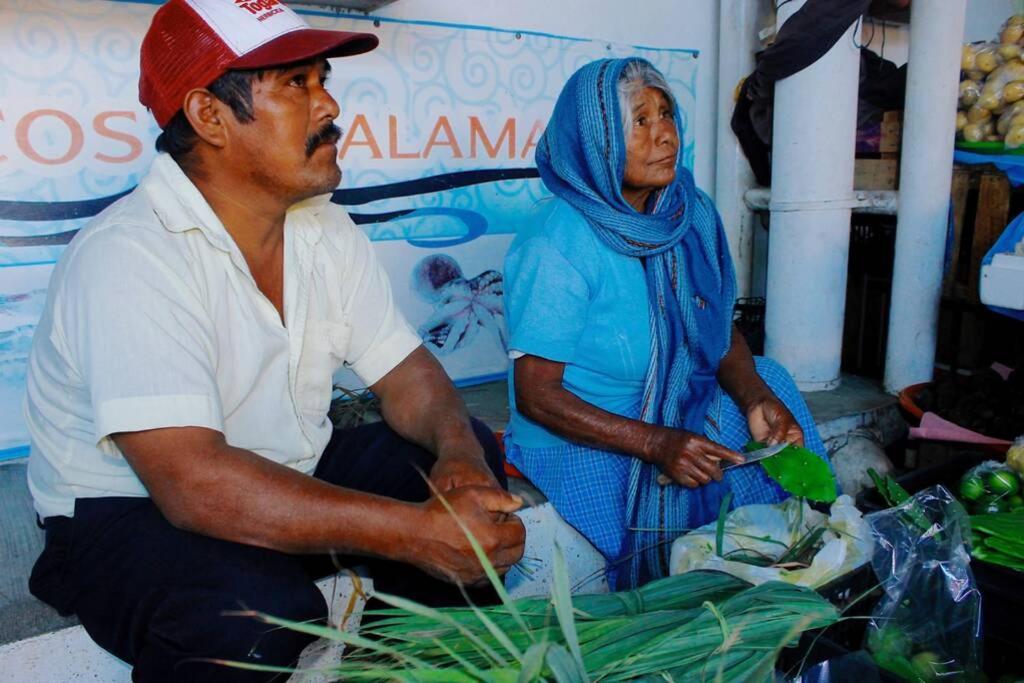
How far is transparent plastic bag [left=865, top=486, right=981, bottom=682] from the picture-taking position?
1826 millimetres

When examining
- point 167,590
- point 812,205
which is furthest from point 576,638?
point 812,205

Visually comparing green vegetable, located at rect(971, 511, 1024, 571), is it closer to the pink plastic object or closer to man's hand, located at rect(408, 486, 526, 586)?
the pink plastic object

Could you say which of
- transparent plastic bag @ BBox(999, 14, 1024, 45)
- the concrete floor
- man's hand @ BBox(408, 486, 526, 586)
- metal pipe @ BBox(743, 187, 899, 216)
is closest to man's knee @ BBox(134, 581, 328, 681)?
man's hand @ BBox(408, 486, 526, 586)

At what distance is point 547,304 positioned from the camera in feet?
7.43

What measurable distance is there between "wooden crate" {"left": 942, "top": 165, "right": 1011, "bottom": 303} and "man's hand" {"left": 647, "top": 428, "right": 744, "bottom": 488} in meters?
1.98

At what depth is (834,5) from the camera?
321cm

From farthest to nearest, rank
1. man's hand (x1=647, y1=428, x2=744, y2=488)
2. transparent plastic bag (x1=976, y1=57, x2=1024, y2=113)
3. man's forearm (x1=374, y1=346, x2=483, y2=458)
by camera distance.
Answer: transparent plastic bag (x1=976, y1=57, x2=1024, y2=113) < man's hand (x1=647, y1=428, x2=744, y2=488) < man's forearm (x1=374, y1=346, x2=483, y2=458)

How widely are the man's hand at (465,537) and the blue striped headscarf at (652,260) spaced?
756 millimetres

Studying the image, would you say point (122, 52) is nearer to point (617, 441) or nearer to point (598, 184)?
point (598, 184)

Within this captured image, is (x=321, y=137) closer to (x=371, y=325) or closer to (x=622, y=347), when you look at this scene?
(x=371, y=325)

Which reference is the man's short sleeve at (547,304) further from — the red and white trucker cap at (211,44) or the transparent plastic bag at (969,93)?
the transparent plastic bag at (969,93)

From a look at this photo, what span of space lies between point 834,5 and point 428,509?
2668mm

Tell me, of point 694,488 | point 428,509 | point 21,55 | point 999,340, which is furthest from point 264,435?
point 999,340

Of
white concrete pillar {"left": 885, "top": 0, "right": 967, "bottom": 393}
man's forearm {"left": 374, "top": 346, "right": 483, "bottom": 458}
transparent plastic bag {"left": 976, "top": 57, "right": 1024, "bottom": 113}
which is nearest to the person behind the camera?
man's forearm {"left": 374, "top": 346, "right": 483, "bottom": 458}
